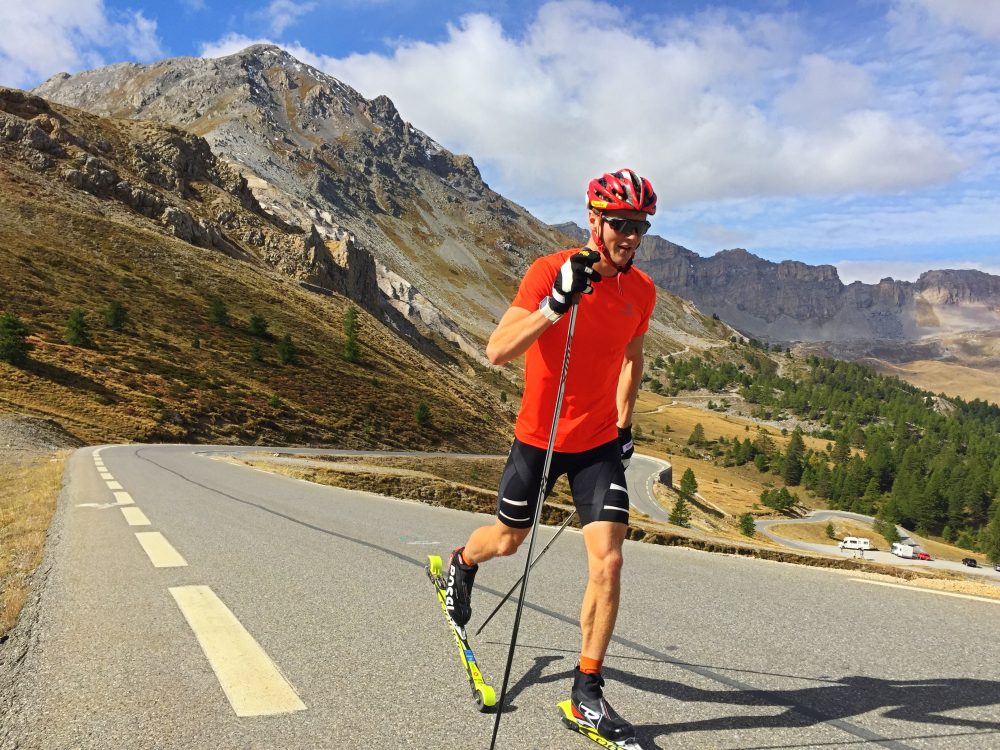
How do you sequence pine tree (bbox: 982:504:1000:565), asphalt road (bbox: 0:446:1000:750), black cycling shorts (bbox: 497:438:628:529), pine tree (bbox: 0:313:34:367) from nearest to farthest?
asphalt road (bbox: 0:446:1000:750) < black cycling shorts (bbox: 497:438:628:529) < pine tree (bbox: 0:313:34:367) < pine tree (bbox: 982:504:1000:565)

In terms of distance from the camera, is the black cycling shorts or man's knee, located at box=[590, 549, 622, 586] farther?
the black cycling shorts

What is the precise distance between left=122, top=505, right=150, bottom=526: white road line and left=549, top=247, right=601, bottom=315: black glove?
27.1 ft

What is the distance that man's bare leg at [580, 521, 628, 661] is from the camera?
11.2 feet

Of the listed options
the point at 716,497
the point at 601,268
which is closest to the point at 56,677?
the point at 601,268

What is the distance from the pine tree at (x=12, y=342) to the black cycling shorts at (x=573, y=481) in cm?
4807

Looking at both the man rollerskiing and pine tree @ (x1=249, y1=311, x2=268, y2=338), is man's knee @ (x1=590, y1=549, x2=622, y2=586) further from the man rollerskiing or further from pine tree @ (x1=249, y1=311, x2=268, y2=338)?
pine tree @ (x1=249, y1=311, x2=268, y2=338)

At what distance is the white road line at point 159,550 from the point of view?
6453 mm

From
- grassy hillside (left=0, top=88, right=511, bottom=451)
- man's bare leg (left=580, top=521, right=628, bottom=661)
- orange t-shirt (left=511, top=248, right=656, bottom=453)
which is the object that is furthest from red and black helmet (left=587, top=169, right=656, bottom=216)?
grassy hillside (left=0, top=88, right=511, bottom=451)

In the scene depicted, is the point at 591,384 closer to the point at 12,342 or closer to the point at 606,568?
the point at 606,568

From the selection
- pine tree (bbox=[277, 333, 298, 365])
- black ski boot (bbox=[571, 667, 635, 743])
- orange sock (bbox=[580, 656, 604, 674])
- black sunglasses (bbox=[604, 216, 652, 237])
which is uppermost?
pine tree (bbox=[277, 333, 298, 365])

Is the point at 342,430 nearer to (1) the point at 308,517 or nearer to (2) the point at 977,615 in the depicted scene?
(1) the point at 308,517

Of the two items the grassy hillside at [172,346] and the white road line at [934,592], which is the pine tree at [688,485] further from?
the white road line at [934,592]

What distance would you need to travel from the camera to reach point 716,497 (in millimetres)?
110875

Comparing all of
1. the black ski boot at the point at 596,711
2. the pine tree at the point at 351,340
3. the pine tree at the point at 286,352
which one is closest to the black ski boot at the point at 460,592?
the black ski boot at the point at 596,711
